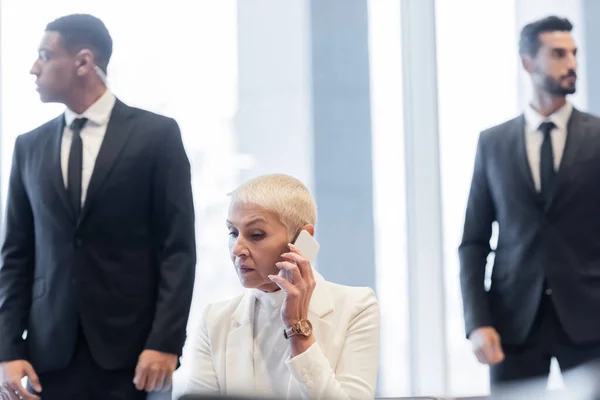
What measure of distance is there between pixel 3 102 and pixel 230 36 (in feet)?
3.48

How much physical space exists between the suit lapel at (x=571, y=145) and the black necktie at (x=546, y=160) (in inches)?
0.9

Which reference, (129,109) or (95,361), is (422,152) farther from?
(95,361)

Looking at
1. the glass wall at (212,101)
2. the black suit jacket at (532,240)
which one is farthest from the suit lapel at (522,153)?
the glass wall at (212,101)

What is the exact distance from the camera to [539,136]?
3734 mm

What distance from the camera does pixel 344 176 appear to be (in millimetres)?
4660

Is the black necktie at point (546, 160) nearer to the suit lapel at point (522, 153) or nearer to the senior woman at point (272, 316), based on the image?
the suit lapel at point (522, 153)

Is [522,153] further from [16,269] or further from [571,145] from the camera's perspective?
[16,269]

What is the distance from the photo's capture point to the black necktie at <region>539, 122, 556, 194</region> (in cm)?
365

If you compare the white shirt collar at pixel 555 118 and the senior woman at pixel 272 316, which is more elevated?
the white shirt collar at pixel 555 118

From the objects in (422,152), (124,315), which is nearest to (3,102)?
(124,315)

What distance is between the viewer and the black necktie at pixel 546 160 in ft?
12.0

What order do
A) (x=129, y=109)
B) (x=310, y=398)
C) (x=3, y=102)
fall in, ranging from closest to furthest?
(x=310, y=398) → (x=129, y=109) → (x=3, y=102)

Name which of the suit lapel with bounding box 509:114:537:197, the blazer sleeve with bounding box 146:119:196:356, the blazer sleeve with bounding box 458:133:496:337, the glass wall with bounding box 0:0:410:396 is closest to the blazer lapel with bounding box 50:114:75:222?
the blazer sleeve with bounding box 146:119:196:356

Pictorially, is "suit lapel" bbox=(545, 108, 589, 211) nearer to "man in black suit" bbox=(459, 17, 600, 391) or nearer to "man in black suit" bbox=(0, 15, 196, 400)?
"man in black suit" bbox=(459, 17, 600, 391)
